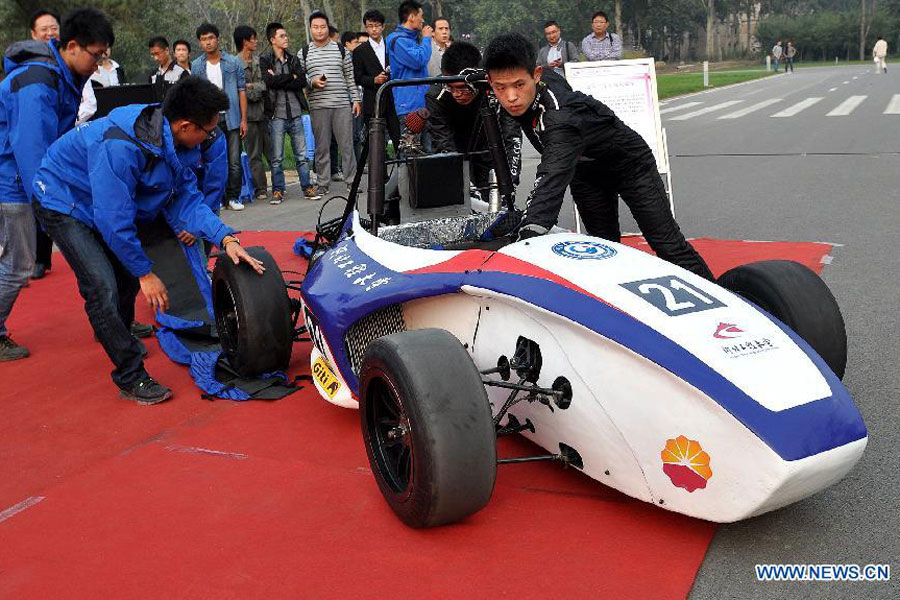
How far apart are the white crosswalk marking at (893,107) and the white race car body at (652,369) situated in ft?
61.0

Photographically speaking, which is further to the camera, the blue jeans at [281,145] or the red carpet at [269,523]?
the blue jeans at [281,145]

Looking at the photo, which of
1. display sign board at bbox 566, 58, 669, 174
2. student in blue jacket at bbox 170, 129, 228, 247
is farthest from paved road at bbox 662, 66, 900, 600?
student in blue jacket at bbox 170, 129, 228, 247

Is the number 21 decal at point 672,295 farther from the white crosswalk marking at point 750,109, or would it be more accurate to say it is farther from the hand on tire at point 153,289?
the white crosswalk marking at point 750,109

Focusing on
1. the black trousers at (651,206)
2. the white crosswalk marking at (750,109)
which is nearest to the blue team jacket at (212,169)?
the black trousers at (651,206)

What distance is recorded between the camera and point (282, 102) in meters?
10.9

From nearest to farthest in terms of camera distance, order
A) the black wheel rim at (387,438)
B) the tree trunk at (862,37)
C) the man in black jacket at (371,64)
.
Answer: the black wheel rim at (387,438)
the man in black jacket at (371,64)
the tree trunk at (862,37)

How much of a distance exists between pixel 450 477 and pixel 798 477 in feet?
3.49

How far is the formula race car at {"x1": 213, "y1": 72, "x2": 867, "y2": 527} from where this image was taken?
2.73 metres

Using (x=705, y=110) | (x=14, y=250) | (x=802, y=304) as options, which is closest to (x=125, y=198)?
(x=14, y=250)

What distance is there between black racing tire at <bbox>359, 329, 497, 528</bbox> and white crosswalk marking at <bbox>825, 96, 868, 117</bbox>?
63.4 ft

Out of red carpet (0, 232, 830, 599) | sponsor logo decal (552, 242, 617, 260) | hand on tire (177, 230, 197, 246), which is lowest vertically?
red carpet (0, 232, 830, 599)

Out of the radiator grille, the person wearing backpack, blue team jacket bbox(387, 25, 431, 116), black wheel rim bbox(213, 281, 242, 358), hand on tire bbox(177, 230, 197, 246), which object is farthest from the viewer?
the person wearing backpack

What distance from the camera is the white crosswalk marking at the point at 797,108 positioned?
21.2m

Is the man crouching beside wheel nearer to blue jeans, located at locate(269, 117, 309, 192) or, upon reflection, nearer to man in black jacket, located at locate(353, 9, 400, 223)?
man in black jacket, located at locate(353, 9, 400, 223)
